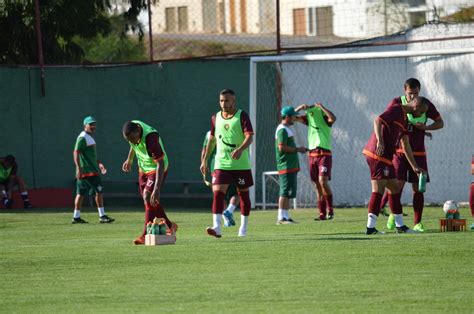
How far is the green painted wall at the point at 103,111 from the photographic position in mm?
27781

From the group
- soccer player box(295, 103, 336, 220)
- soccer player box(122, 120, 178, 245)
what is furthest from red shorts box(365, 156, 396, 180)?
soccer player box(295, 103, 336, 220)

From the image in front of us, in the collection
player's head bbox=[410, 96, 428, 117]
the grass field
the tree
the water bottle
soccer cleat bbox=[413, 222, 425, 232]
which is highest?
the tree

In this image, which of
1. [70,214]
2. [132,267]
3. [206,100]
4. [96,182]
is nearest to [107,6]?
[206,100]

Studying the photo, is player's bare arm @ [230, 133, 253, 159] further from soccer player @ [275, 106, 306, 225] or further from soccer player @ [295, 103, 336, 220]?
soccer player @ [295, 103, 336, 220]

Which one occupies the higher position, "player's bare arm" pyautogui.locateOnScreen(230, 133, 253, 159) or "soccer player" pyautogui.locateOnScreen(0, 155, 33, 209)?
"player's bare arm" pyautogui.locateOnScreen(230, 133, 253, 159)

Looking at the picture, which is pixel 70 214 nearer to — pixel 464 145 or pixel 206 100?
pixel 206 100

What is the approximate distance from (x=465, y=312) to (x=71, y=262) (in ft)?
18.7

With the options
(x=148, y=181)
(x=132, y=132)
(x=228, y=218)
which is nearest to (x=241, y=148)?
(x=148, y=181)

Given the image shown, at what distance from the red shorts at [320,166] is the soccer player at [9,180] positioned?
8.61 m

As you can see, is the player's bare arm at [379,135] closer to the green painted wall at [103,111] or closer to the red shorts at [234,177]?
the red shorts at [234,177]

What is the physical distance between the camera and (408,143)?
16.2 m

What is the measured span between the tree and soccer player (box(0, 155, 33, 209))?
309 cm

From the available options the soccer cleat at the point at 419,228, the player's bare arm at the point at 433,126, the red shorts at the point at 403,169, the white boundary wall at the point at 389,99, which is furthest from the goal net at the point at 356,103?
the soccer cleat at the point at 419,228

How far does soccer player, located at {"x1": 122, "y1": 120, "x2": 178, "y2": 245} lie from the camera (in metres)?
15.7
